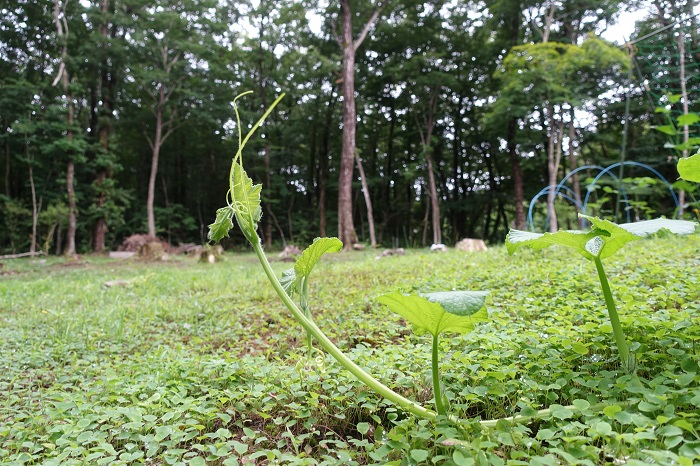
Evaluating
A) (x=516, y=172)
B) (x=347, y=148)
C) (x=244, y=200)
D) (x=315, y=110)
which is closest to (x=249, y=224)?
(x=244, y=200)

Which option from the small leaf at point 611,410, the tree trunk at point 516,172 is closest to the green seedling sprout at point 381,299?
the small leaf at point 611,410

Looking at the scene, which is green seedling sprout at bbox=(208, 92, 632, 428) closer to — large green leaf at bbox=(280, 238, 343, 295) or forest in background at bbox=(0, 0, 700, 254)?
large green leaf at bbox=(280, 238, 343, 295)

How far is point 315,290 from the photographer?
12.5ft

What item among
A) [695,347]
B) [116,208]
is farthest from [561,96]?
[116,208]

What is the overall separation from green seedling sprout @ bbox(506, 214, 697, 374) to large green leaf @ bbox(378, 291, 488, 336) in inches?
11.9

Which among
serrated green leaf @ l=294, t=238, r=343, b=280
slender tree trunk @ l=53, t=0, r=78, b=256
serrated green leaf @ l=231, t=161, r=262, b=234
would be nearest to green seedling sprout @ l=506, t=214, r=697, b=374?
serrated green leaf @ l=294, t=238, r=343, b=280

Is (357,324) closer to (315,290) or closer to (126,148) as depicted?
(315,290)

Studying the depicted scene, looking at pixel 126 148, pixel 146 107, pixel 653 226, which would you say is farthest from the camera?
pixel 126 148

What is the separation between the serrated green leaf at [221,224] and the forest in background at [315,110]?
887cm

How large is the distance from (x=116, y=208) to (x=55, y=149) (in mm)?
2461

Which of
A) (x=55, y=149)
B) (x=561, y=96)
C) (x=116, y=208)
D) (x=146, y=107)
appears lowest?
(x=116, y=208)

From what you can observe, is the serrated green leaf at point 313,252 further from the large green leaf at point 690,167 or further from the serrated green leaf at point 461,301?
the large green leaf at point 690,167

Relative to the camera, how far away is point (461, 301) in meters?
0.95

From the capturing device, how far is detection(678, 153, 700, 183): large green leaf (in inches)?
48.5
